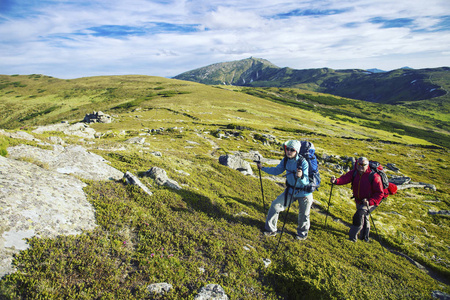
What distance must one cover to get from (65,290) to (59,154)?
963 cm

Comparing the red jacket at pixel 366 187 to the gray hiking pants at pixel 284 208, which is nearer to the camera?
the gray hiking pants at pixel 284 208

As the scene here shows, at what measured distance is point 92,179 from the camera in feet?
35.2

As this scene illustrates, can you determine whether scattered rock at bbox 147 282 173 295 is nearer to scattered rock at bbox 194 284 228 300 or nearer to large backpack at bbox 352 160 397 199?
scattered rock at bbox 194 284 228 300

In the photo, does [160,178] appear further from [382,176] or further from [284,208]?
[382,176]

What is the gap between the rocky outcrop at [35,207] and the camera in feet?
19.5

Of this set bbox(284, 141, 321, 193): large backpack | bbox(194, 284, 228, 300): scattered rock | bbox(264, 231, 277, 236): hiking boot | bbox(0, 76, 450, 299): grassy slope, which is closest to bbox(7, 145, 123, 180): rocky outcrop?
bbox(0, 76, 450, 299): grassy slope

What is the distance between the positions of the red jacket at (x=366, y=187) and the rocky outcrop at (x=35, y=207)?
13119 millimetres

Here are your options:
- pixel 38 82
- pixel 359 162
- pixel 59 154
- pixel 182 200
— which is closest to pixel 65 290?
pixel 182 200

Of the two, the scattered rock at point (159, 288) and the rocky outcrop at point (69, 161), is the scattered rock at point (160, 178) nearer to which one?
the rocky outcrop at point (69, 161)

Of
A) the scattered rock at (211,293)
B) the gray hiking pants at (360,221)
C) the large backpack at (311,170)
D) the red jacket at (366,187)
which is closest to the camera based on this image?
the scattered rock at (211,293)

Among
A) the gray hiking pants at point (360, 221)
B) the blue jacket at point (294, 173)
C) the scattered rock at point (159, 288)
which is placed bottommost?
the gray hiking pants at point (360, 221)

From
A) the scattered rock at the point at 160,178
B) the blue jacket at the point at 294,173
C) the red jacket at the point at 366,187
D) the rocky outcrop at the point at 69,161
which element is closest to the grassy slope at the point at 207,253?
the scattered rock at the point at 160,178

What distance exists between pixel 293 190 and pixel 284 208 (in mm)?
1200

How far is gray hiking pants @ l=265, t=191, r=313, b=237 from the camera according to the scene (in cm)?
1051
